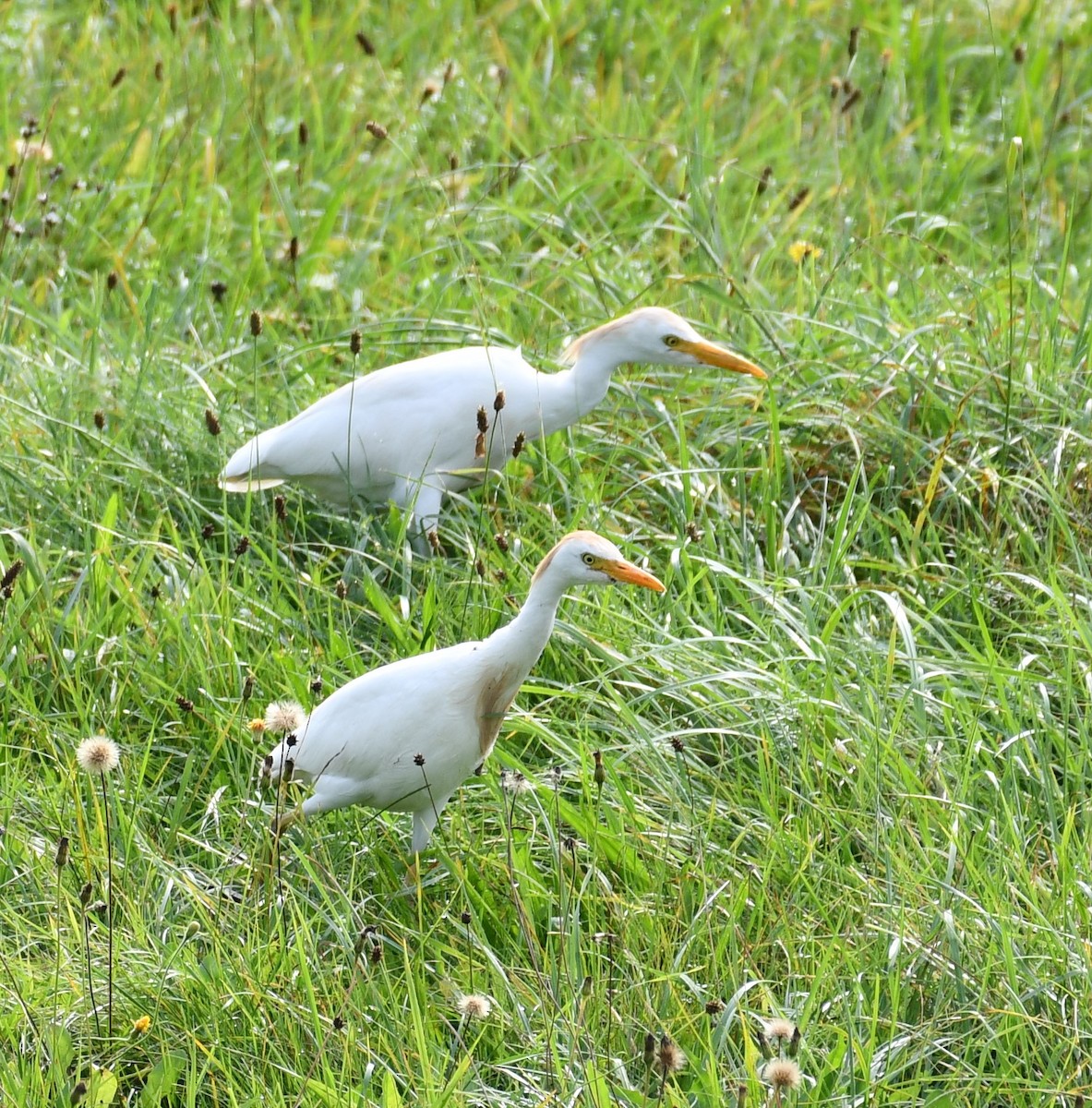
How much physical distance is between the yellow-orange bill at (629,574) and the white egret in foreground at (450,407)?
39.4 inches

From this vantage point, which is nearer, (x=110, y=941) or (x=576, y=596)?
(x=110, y=941)

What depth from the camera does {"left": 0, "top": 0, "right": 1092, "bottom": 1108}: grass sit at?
8.73ft

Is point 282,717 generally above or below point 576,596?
above

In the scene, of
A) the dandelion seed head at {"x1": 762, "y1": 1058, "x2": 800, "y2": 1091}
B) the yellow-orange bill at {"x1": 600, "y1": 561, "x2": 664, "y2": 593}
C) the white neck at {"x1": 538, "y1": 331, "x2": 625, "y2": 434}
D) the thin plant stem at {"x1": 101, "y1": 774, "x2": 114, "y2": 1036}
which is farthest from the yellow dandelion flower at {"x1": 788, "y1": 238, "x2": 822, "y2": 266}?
the dandelion seed head at {"x1": 762, "y1": 1058, "x2": 800, "y2": 1091}

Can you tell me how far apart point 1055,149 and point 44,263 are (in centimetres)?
339

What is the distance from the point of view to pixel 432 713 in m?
2.99

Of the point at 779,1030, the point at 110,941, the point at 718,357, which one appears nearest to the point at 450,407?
the point at 718,357

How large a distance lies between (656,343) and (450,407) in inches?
19.8

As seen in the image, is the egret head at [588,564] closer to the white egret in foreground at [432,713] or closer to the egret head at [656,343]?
the white egret in foreground at [432,713]

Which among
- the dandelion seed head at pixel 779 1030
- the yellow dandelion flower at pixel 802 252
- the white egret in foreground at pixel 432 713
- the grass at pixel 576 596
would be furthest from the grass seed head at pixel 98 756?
the yellow dandelion flower at pixel 802 252

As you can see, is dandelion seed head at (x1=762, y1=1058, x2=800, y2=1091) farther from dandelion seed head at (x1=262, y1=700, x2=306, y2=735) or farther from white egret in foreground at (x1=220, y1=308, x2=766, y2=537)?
white egret in foreground at (x1=220, y1=308, x2=766, y2=537)

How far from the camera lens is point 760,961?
2.83 m

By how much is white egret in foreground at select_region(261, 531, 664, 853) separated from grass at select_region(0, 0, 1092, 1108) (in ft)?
0.39

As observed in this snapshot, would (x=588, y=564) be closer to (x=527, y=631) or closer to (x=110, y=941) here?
(x=527, y=631)
